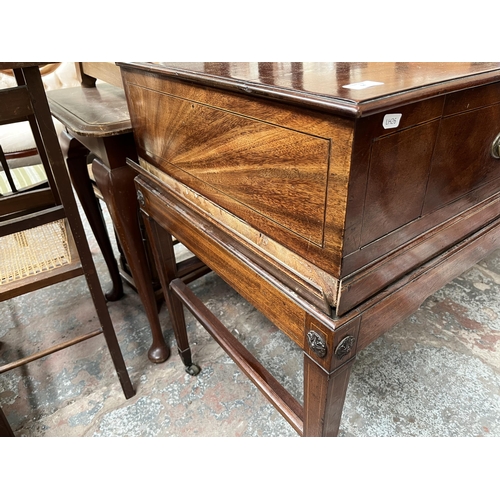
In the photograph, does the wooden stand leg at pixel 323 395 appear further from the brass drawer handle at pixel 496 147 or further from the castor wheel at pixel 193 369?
the castor wheel at pixel 193 369

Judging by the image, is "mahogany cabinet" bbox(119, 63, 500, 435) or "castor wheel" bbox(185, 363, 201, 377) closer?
"mahogany cabinet" bbox(119, 63, 500, 435)

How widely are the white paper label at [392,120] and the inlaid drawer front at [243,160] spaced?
0.27ft

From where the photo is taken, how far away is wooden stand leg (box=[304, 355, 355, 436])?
752mm

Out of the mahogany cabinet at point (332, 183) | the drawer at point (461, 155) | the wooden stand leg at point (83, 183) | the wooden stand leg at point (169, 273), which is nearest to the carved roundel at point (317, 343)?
the mahogany cabinet at point (332, 183)

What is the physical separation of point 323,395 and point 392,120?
0.53 metres

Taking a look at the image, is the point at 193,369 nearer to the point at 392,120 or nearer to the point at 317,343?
the point at 317,343

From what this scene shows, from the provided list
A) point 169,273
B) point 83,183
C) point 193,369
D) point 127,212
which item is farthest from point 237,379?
point 83,183

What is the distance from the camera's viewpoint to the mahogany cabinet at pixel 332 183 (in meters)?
0.56

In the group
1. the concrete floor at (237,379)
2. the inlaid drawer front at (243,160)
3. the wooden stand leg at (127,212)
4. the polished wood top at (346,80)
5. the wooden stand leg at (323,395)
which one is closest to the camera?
the polished wood top at (346,80)

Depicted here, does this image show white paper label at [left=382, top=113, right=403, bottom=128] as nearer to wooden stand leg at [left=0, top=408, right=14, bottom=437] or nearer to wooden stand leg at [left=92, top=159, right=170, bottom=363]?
wooden stand leg at [left=92, top=159, right=170, bottom=363]

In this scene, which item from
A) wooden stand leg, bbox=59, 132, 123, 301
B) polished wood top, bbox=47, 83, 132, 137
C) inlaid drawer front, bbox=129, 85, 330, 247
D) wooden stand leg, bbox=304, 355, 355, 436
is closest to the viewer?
inlaid drawer front, bbox=129, 85, 330, 247

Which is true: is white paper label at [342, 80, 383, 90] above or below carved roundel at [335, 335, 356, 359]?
above

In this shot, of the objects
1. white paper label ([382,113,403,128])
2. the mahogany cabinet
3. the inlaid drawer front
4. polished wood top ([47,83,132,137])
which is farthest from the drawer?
polished wood top ([47,83,132,137])

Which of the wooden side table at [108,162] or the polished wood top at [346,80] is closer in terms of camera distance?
the polished wood top at [346,80]
